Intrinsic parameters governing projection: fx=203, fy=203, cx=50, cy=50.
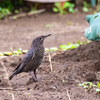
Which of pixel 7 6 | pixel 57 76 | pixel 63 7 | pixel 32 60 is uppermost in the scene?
pixel 32 60

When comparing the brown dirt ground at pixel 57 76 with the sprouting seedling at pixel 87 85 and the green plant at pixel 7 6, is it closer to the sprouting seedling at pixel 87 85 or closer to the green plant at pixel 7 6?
the sprouting seedling at pixel 87 85

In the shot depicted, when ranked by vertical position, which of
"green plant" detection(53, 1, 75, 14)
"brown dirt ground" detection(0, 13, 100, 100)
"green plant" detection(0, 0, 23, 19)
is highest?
"brown dirt ground" detection(0, 13, 100, 100)

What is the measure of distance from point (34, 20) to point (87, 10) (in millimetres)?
3039

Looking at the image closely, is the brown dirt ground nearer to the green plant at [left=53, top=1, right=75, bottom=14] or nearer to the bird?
the bird

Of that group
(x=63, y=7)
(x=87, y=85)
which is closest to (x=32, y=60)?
(x=87, y=85)

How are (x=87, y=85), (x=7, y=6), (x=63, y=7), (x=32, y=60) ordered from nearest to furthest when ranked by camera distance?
(x=87, y=85) → (x=32, y=60) → (x=63, y=7) → (x=7, y=6)

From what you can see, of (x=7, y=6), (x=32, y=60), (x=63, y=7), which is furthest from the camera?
(x=7, y=6)

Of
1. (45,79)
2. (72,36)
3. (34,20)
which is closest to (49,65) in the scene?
(45,79)

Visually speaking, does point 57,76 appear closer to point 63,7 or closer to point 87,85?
point 87,85

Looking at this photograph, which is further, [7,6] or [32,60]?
[7,6]

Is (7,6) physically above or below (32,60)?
below

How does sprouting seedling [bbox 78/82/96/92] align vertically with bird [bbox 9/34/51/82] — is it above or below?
below

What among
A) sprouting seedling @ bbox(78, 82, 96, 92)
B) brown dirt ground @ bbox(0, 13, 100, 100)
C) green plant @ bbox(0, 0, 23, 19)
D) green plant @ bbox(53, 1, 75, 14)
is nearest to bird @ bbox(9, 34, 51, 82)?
brown dirt ground @ bbox(0, 13, 100, 100)

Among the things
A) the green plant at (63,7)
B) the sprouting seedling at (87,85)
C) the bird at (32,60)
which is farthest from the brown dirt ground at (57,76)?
the green plant at (63,7)
